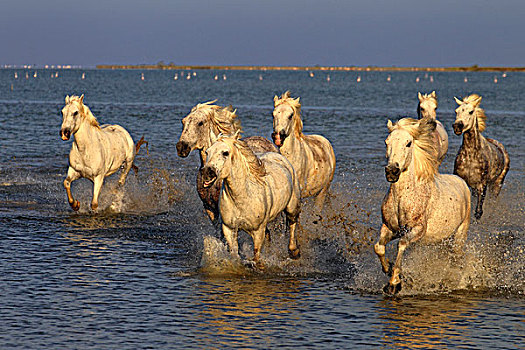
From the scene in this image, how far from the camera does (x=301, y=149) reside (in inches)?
505

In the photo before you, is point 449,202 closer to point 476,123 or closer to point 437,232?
point 437,232

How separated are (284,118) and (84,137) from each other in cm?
455

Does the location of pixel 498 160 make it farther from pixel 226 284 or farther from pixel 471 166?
pixel 226 284

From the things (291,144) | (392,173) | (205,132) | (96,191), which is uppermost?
(205,132)

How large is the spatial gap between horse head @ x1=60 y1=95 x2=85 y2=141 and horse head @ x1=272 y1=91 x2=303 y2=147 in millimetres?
4082

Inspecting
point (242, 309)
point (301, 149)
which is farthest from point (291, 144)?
point (242, 309)

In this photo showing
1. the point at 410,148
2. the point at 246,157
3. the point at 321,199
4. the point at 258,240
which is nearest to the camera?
the point at 410,148

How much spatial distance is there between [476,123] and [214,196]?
559cm

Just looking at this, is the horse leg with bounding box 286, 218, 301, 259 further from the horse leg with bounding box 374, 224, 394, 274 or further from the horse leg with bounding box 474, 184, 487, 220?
the horse leg with bounding box 474, 184, 487, 220

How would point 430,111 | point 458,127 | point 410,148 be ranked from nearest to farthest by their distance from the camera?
point 410,148 → point 458,127 → point 430,111

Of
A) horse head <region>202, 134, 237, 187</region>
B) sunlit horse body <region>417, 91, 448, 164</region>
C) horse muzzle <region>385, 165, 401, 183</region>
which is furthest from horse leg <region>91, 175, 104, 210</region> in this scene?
horse muzzle <region>385, 165, 401, 183</region>

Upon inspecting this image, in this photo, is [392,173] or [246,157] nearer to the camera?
[392,173]

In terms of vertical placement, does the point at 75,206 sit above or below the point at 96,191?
below

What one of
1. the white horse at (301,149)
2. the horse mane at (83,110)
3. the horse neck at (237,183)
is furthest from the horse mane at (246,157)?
the horse mane at (83,110)
